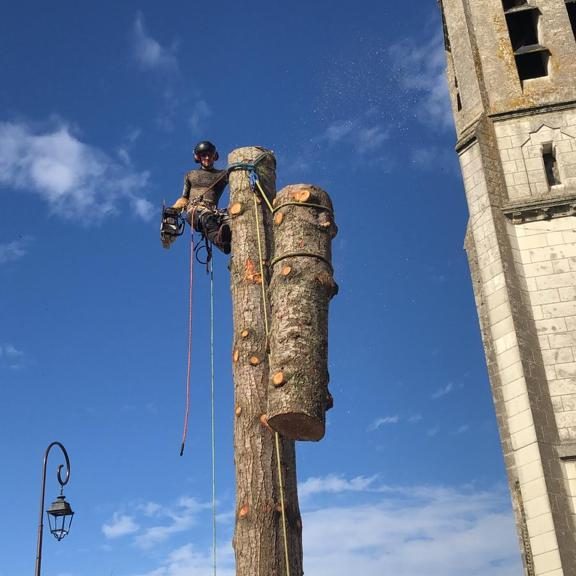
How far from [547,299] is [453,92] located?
5.70m

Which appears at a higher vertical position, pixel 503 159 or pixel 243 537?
pixel 503 159

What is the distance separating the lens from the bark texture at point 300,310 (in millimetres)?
6191

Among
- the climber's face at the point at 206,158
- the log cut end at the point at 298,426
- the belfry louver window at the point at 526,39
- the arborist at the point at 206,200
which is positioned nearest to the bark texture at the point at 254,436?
the log cut end at the point at 298,426

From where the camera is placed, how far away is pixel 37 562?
10.5 meters

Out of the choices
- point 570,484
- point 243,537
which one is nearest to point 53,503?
point 243,537

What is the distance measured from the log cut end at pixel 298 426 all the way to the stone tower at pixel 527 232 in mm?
5179

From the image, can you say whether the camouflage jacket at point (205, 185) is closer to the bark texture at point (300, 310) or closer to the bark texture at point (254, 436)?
the bark texture at point (254, 436)

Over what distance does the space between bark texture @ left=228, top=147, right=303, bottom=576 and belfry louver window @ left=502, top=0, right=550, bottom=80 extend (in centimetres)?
886

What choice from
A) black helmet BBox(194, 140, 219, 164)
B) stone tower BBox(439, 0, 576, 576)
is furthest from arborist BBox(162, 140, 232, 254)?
stone tower BBox(439, 0, 576, 576)

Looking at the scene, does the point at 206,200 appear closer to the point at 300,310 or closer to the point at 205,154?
the point at 205,154

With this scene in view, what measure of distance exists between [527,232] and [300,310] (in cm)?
712

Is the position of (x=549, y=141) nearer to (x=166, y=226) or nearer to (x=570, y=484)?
(x=570, y=484)

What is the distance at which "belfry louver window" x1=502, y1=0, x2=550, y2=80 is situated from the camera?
14484 mm

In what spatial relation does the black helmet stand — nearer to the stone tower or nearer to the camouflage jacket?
the camouflage jacket
